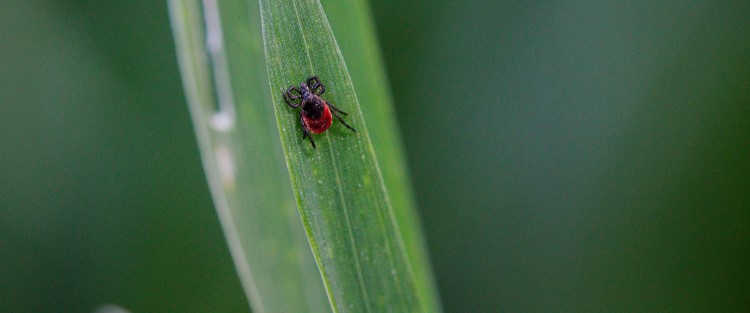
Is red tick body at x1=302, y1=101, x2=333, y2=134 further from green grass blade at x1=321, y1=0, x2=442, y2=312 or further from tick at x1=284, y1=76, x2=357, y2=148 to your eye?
green grass blade at x1=321, y1=0, x2=442, y2=312

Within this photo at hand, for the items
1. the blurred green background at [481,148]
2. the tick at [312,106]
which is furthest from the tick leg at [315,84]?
the blurred green background at [481,148]

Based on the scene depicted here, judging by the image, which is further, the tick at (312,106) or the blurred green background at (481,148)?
the blurred green background at (481,148)

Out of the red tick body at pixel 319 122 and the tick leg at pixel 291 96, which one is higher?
the tick leg at pixel 291 96

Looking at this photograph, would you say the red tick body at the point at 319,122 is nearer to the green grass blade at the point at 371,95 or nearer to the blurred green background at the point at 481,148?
the green grass blade at the point at 371,95

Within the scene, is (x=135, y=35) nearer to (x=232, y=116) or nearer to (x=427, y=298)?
(x=232, y=116)

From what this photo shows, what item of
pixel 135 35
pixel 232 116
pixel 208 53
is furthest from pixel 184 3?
pixel 135 35
